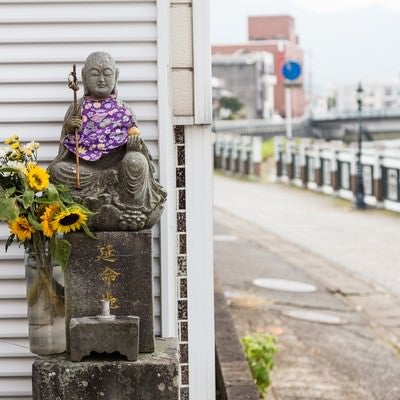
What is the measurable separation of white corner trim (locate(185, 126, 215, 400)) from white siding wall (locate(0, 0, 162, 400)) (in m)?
0.31

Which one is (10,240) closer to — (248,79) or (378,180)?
(378,180)

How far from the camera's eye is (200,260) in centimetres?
501

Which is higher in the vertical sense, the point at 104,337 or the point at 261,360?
the point at 104,337

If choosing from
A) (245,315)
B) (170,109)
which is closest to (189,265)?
(170,109)

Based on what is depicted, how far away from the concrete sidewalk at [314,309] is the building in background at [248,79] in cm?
7385

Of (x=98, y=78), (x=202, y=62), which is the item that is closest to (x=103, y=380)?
(x=98, y=78)

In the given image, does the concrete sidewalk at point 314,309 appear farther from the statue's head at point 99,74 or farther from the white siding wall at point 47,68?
the statue's head at point 99,74

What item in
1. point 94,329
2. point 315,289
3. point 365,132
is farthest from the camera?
point 365,132

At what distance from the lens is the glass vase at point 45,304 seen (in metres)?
4.30

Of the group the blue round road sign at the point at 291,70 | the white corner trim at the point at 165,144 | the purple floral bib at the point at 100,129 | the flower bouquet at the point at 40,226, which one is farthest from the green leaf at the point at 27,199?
the blue round road sign at the point at 291,70

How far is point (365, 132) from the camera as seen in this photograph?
8044cm

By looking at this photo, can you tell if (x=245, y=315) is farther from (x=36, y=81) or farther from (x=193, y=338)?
(x=36, y=81)

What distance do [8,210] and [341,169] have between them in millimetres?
20941

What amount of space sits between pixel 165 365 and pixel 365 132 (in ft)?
256
